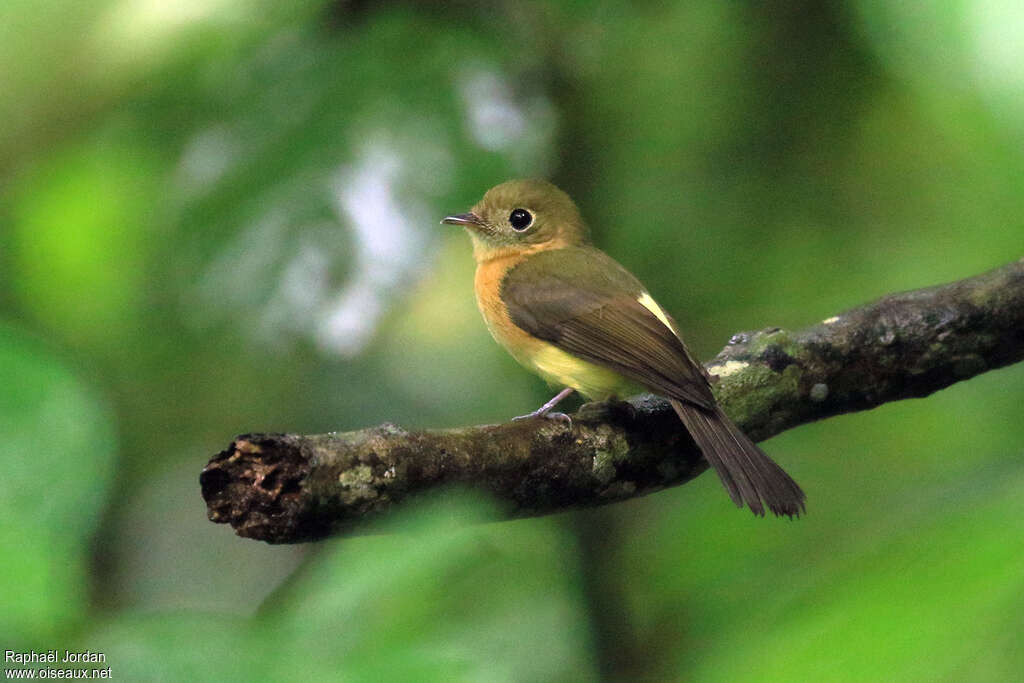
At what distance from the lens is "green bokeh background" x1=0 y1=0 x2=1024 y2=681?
39.3 inches

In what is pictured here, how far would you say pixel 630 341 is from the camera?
3.27m

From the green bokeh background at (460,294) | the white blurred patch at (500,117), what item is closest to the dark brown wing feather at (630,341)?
the green bokeh background at (460,294)

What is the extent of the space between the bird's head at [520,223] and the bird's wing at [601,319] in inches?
7.2

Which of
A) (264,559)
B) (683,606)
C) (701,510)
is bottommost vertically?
(264,559)

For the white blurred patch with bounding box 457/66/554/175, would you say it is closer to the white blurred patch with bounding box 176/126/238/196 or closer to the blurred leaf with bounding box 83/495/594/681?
the white blurred patch with bounding box 176/126/238/196

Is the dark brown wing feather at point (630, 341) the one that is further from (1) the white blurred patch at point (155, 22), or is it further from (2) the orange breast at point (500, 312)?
(1) the white blurred patch at point (155, 22)

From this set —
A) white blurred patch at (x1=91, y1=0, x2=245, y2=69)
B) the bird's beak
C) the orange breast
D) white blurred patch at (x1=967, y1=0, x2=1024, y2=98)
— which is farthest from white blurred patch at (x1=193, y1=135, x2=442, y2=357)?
white blurred patch at (x1=967, y1=0, x2=1024, y2=98)

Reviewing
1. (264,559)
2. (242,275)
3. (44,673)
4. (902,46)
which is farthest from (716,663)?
(264,559)

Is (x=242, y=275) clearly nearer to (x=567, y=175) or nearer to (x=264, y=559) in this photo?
(x=567, y=175)

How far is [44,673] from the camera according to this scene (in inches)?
36.3

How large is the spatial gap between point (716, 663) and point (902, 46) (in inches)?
51.1

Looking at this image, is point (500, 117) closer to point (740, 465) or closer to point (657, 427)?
point (657, 427)

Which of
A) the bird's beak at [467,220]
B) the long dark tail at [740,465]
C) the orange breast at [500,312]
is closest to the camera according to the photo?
the long dark tail at [740,465]

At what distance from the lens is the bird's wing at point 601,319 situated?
2.98 m
